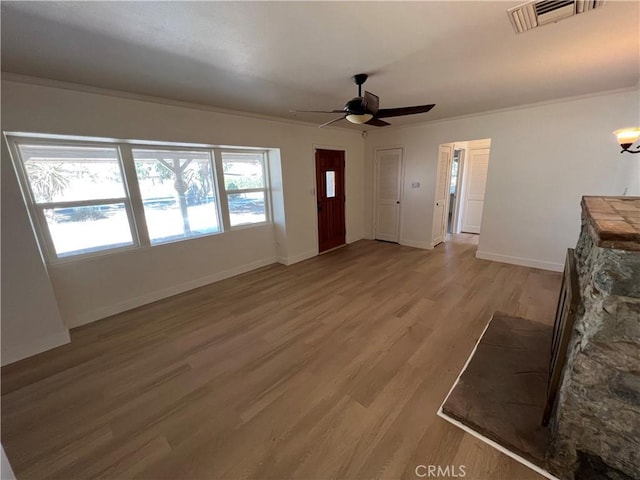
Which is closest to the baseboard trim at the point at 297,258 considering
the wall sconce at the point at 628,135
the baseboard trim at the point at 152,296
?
the baseboard trim at the point at 152,296

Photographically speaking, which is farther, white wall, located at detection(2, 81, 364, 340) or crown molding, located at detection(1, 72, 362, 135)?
white wall, located at detection(2, 81, 364, 340)

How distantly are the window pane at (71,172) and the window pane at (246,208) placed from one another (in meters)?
1.44

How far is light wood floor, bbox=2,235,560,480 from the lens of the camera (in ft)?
4.72

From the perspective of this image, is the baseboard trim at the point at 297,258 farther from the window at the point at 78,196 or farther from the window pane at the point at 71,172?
the window pane at the point at 71,172

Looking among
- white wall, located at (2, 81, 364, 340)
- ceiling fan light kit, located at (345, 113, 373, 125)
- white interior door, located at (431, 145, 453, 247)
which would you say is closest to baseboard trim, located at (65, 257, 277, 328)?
white wall, located at (2, 81, 364, 340)

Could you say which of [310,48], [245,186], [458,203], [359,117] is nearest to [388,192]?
[458,203]

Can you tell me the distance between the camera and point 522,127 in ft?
12.5

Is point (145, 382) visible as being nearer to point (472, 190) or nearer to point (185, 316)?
point (185, 316)

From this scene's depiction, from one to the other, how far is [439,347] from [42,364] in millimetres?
3576

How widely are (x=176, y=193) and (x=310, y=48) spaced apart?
2.61m

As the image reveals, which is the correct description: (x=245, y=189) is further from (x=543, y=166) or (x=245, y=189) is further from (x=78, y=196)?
(x=543, y=166)

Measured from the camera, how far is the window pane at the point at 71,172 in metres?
2.52

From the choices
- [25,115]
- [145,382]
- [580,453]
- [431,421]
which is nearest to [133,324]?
[145,382]

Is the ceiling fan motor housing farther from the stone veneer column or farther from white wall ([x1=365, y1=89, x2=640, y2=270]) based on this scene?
white wall ([x1=365, y1=89, x2=640, y2=270])
